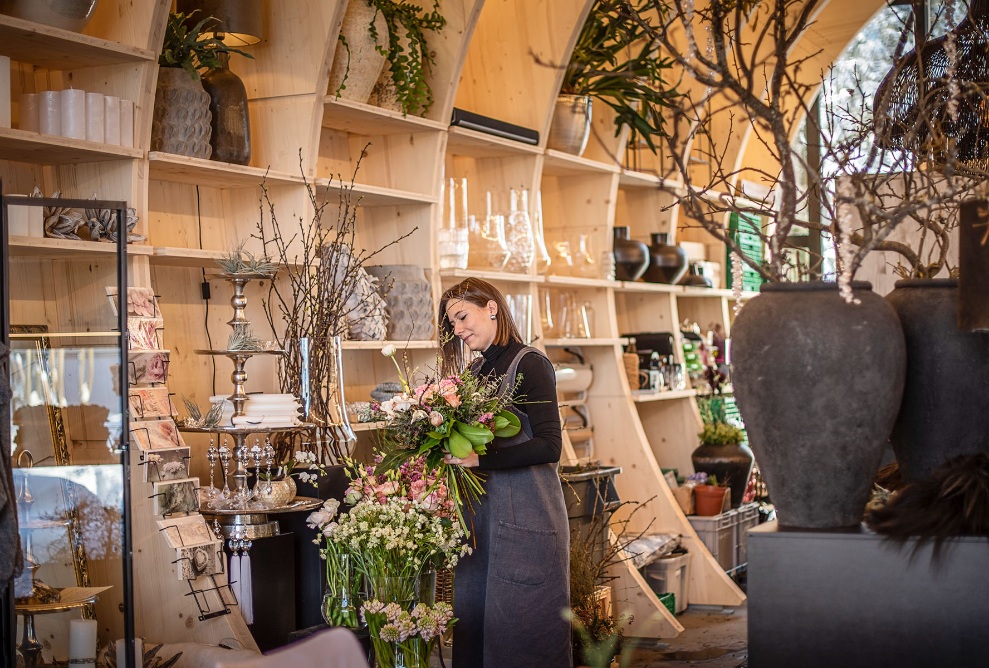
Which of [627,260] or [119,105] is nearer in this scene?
[119,105]

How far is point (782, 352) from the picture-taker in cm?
218

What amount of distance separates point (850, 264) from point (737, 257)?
0.38 meters

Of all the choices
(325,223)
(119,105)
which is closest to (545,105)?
(325,223)

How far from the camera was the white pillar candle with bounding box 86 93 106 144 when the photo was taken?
3229 millimetres

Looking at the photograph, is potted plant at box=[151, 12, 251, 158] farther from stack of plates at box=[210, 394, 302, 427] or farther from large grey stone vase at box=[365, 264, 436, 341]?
large grey stone vase at box=[365, 264, 436, 341]

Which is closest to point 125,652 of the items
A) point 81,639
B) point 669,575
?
point 81,639

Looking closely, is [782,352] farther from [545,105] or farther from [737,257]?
[545,105]

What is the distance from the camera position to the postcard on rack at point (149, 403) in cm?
323

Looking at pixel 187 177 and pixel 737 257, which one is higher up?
pixel 187 177

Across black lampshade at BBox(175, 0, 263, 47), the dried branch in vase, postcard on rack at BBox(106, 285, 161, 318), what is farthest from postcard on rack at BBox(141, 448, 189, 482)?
black lampshade at BBox(175, 0, 263, 47)

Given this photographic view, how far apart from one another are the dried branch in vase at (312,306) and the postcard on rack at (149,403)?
570 millimetres

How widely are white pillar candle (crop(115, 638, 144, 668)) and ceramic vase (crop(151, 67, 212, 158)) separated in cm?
150

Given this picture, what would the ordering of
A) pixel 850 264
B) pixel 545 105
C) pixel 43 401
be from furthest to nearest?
pixel 545 105 → pixel 43 401 → pixel 850 264

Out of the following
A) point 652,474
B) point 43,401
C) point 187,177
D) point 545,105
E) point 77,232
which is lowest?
point 652,474
